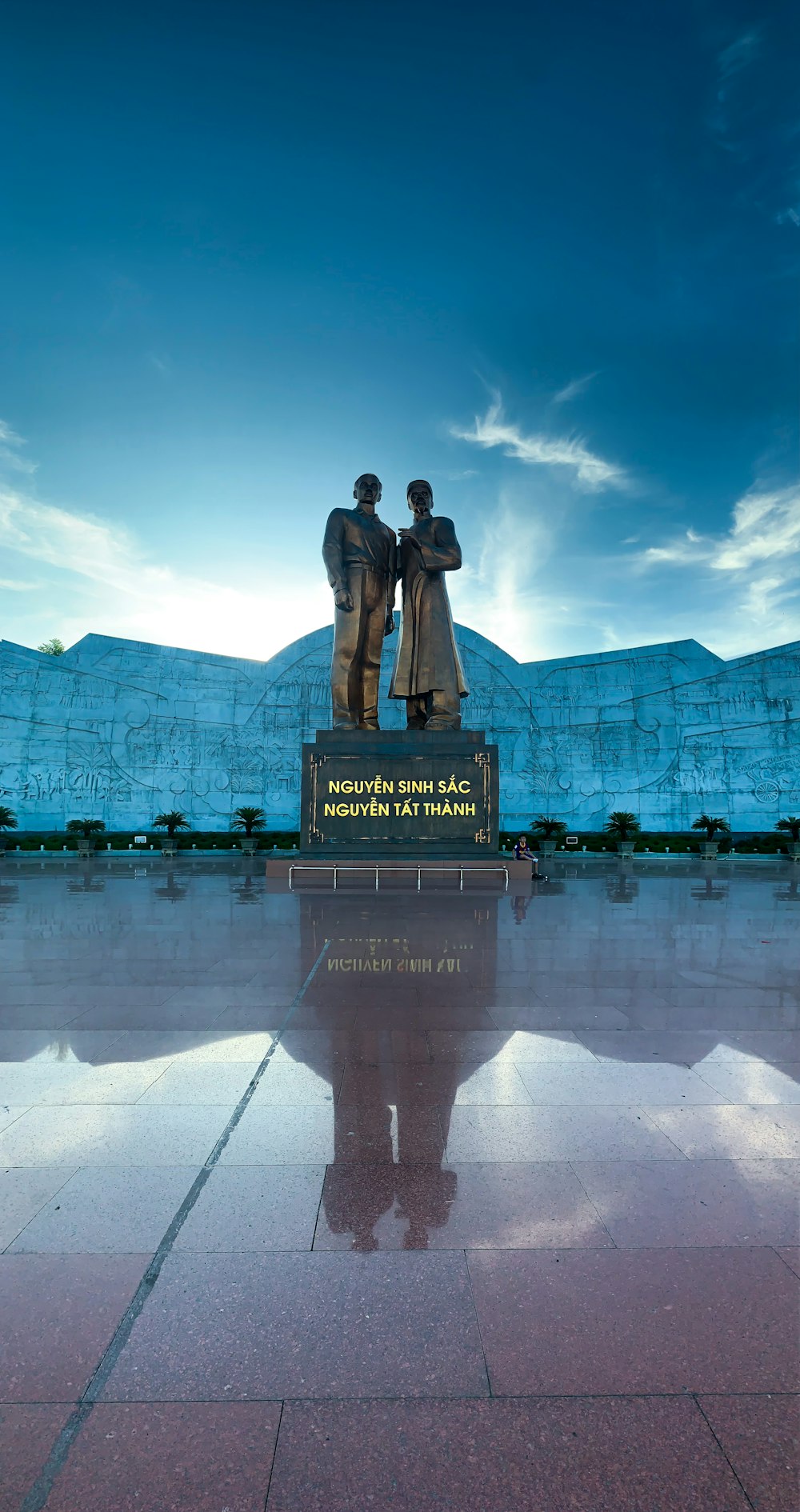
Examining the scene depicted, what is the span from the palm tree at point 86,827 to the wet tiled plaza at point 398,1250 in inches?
777

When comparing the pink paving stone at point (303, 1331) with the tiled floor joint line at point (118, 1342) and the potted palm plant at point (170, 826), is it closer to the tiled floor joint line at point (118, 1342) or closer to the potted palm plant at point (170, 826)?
the tiled floor joint line at point (118, 1342)

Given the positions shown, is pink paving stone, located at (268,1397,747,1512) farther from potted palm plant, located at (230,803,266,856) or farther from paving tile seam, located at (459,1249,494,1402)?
potted palm plant, located at (230,803,266,856)

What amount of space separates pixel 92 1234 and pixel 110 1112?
960 millimetres

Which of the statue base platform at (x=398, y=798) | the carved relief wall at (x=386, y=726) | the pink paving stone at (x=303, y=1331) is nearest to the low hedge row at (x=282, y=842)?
the carved relief wall at (x=386, y=726)

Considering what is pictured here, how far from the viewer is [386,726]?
29281mm

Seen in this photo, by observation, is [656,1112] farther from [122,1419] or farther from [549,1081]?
[122,1419]

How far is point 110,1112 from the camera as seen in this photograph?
332cm

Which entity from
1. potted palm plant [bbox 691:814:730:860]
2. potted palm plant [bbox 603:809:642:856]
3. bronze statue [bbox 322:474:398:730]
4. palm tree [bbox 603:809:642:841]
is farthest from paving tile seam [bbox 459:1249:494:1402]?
potted palm plant [bbox 691:814:730:860]

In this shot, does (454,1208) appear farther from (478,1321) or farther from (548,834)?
(548,834)

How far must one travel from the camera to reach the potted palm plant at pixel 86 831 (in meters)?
23.1

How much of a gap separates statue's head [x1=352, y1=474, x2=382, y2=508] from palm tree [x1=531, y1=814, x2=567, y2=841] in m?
13.6

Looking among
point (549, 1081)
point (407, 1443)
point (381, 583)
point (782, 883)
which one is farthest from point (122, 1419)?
point (782, 883)

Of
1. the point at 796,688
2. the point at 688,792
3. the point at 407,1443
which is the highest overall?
the point at 796,688

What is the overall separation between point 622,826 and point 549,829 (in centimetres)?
245
